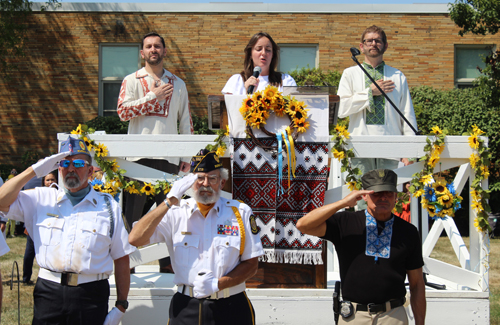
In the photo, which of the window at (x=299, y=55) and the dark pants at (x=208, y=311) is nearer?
the dark pants at (x=208, y=311)

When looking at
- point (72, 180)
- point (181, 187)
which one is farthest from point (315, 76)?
point (181, 187)

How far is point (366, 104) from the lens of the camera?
207 inches

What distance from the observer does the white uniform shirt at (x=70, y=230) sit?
372 cm

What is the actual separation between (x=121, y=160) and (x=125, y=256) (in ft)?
4.08

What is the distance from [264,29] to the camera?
1462 centimetres

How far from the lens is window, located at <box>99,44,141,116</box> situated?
14.6 m

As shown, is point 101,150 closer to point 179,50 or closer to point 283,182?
point 283,182

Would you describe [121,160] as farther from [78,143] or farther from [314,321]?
[314,321]

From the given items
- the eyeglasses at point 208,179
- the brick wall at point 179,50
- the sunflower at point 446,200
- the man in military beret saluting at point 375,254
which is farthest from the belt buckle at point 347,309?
the brick wall at point 179,50

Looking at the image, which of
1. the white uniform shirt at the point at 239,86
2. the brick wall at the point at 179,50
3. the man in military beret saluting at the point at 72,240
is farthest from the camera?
the brick wall at the point at 179,50

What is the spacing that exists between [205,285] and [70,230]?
44.1 inches

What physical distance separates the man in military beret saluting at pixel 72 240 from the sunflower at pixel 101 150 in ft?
2.51

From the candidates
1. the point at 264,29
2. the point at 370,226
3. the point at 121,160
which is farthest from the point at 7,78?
the point at 370,226

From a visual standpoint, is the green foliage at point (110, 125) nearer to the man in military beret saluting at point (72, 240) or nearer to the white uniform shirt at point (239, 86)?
the white uniform shirt at point (239, 86)
